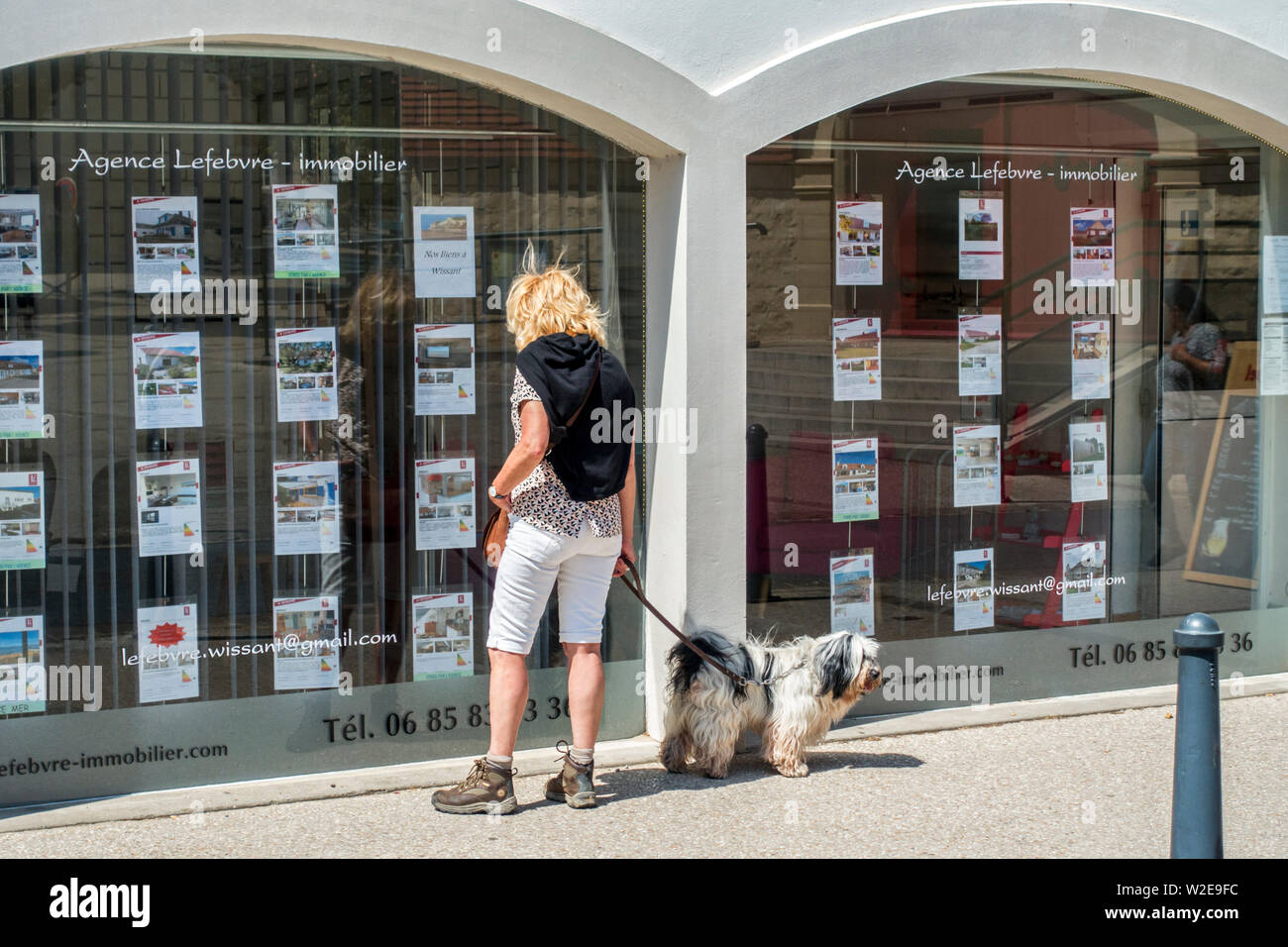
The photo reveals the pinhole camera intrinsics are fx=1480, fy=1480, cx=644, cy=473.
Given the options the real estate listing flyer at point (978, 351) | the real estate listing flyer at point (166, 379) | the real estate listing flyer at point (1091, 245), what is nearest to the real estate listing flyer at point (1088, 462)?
the real estate listing flyer at point (978, 351)

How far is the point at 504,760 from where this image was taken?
5605 millimetres

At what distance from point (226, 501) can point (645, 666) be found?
77.8 inches

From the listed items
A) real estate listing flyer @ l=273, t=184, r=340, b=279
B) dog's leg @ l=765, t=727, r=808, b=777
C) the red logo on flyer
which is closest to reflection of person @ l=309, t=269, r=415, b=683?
real estate listing flyer @ l=273, t=184, r=340, b=279

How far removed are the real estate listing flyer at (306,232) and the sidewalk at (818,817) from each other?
2130 millimetres

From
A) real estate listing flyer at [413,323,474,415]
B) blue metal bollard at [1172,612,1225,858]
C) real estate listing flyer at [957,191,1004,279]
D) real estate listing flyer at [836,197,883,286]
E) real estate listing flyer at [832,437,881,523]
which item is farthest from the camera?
real estate listing flyer at [957,191,1004,279]

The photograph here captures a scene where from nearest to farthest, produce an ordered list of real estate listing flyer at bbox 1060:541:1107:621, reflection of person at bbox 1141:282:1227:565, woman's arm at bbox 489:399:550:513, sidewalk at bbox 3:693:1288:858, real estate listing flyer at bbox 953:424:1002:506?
1. sidewalk at bbox 3:693:1288:858
2. woman's arm at bbox 489:399:550:513
3. real estate listing flyer at bbox 953:424:1002:506
4. real estate listing flyer at bbox 1060:541:1107:621
5. reflection of person at bbox 1141:282:1227:565

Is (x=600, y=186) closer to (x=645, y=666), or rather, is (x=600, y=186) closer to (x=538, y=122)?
(x=538, y=122)

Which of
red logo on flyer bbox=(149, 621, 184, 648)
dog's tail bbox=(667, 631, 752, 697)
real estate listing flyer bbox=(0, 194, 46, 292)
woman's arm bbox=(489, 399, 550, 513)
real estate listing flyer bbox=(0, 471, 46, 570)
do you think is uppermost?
real estate listing flyer bbox=(0, 194, 46, 292)

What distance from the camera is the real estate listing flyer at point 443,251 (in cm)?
614

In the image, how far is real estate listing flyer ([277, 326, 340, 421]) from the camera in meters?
5.98

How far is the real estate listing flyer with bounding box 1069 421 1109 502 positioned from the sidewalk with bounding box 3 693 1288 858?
1490mm

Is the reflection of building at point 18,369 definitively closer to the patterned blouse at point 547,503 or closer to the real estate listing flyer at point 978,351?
the patterned blouse at point 547,503

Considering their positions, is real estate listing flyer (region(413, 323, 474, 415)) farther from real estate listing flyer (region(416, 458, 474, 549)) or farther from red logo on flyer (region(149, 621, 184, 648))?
red logo on flyer (region(149, 621, 184, 648))

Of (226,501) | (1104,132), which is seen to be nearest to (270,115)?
(226,501)
